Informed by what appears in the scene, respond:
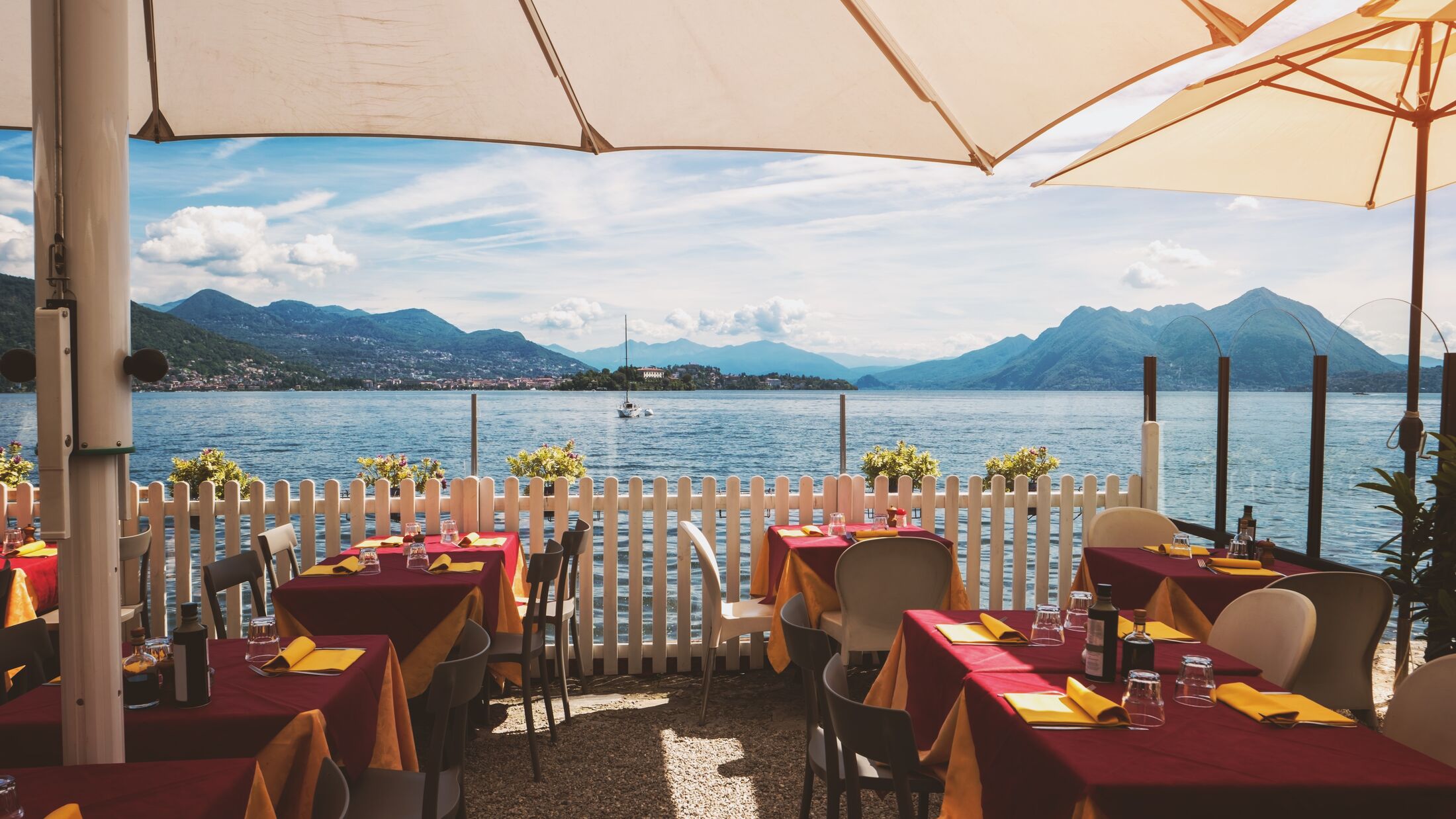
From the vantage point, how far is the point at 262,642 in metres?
2.59

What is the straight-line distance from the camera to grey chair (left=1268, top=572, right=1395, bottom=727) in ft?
10.7

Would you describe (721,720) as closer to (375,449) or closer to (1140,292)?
(375,449)

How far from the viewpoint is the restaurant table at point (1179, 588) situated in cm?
380

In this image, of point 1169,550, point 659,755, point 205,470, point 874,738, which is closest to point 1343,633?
point 1169,550

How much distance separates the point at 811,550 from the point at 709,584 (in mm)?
613

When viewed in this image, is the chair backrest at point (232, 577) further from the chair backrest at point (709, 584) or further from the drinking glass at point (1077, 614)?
the drinking glass at point (1077, 614)

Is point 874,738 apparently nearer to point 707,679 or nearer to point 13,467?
point 707,679

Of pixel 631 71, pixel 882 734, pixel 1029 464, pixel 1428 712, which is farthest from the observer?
pixel 1029 464

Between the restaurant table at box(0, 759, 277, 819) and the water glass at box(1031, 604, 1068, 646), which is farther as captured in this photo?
the water glass at box(1031, 604, 1068, 646)

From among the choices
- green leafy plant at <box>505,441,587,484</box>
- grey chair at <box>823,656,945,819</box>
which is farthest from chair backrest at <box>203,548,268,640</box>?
grey chair at <box>823,656,945,819</box>

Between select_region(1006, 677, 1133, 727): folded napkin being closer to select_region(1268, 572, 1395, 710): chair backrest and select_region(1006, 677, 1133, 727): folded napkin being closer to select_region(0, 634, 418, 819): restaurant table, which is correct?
select_region(1268, 572, 1395, 710): chair backrest

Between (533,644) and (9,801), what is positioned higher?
(9,801)

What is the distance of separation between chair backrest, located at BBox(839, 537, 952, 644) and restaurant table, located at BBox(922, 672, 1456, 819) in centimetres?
177

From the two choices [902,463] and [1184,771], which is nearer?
[1184,771]
